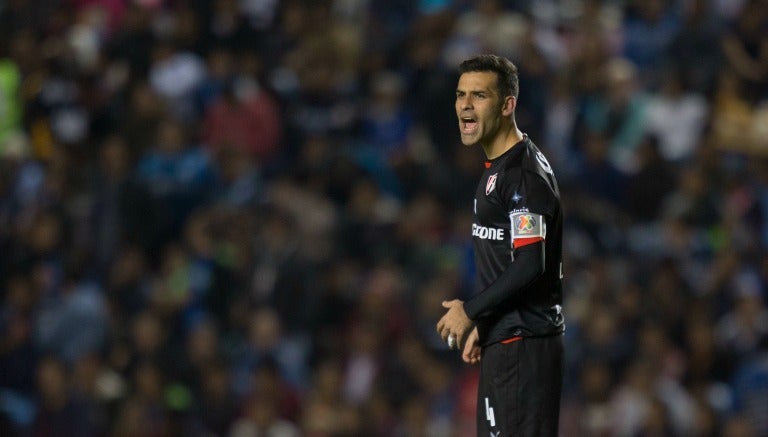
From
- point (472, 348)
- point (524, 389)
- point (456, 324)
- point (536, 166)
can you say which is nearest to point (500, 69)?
point (536, 166)

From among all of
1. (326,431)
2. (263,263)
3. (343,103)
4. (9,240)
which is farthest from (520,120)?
(9,240)

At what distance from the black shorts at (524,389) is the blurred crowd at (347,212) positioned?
17.0 ft

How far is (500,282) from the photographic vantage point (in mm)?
5609

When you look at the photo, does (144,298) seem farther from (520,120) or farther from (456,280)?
(520,120)

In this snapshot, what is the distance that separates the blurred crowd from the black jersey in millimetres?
5240

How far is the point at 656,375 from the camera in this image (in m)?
11.3

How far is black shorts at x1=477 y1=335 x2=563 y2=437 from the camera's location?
575 cm

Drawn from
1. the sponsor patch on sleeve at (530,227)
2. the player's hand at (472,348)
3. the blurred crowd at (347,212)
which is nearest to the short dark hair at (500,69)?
the sponsor patch on sleeve at (530,227)

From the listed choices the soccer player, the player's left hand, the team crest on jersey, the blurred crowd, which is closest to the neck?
the soccer player

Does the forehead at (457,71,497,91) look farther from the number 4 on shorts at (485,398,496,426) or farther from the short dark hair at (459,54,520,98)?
the number 4 on shorts at (485,398,496,426)

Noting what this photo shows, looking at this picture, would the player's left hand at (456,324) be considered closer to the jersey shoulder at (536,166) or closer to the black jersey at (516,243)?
the black jersey at (516,243)

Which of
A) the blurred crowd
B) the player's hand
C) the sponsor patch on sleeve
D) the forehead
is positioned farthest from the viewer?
the blurred crowd

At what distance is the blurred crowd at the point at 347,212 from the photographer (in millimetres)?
11516

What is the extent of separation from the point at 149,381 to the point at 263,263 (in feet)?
4.87
